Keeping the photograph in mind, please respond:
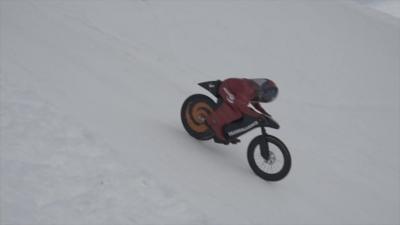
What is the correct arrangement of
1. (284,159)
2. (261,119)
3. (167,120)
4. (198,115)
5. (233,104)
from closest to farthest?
1. (284,159)
2. (261,119)
3. (233,104)
4. (198,115)
5. (167,120)

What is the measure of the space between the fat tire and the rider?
32 cm

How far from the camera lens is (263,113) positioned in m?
6.48

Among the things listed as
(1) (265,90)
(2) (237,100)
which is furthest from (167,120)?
(1) (265,90)

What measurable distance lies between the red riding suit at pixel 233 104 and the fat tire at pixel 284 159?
0.38 meters

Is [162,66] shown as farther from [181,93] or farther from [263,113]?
[263,113]

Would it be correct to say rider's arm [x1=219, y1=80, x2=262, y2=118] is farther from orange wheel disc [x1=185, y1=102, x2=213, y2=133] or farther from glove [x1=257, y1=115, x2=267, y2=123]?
orange wheel disc [x1=185, y1=102, x2=213, y2=133]

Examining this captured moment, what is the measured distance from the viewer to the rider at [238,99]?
20.8ft

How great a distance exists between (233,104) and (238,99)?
5.7 inches

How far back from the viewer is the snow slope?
4.50 metres

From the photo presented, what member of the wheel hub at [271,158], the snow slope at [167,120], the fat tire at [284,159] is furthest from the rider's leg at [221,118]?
the wheel hub at [271,158]

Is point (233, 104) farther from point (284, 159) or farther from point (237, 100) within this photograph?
point (284, 159)

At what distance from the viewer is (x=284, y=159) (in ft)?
20.4

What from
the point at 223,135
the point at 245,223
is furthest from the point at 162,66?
the point at 245,223

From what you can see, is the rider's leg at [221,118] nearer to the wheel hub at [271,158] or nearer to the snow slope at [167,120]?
the snow slope at [167,120]
